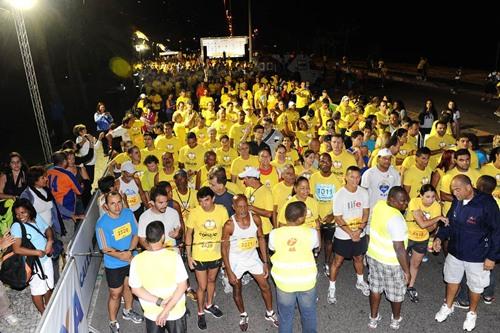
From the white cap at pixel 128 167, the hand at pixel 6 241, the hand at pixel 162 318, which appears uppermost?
the white cap at pixel 128 167

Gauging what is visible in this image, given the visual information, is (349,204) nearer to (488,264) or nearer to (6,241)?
(488,264)

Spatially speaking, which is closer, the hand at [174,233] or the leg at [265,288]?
the leg at [265,288]

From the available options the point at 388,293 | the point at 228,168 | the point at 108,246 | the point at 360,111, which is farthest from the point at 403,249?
the point at 360,111

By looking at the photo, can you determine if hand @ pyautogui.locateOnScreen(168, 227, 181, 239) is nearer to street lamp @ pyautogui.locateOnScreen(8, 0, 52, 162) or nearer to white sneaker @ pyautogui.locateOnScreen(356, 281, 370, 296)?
white sneaker @ pyautogui.locateOnScreen(356, 281, 370, 296)

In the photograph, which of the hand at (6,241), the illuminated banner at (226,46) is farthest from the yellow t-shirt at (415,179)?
the illuminated banner at (226,46)

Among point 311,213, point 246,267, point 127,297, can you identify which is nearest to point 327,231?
point 311,213

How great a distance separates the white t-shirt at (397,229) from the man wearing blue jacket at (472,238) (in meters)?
0.81

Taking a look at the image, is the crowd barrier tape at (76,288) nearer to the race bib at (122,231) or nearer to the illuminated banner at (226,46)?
the race bib at (122,231)

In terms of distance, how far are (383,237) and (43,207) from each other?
4.76 metres

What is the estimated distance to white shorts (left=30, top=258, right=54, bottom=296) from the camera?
224 inches

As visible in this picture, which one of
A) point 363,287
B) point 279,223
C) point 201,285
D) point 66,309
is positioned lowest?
point 363,287

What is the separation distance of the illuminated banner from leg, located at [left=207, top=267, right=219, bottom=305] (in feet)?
90.6

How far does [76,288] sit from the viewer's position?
16.6ft

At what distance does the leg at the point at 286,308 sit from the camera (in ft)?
16.2
